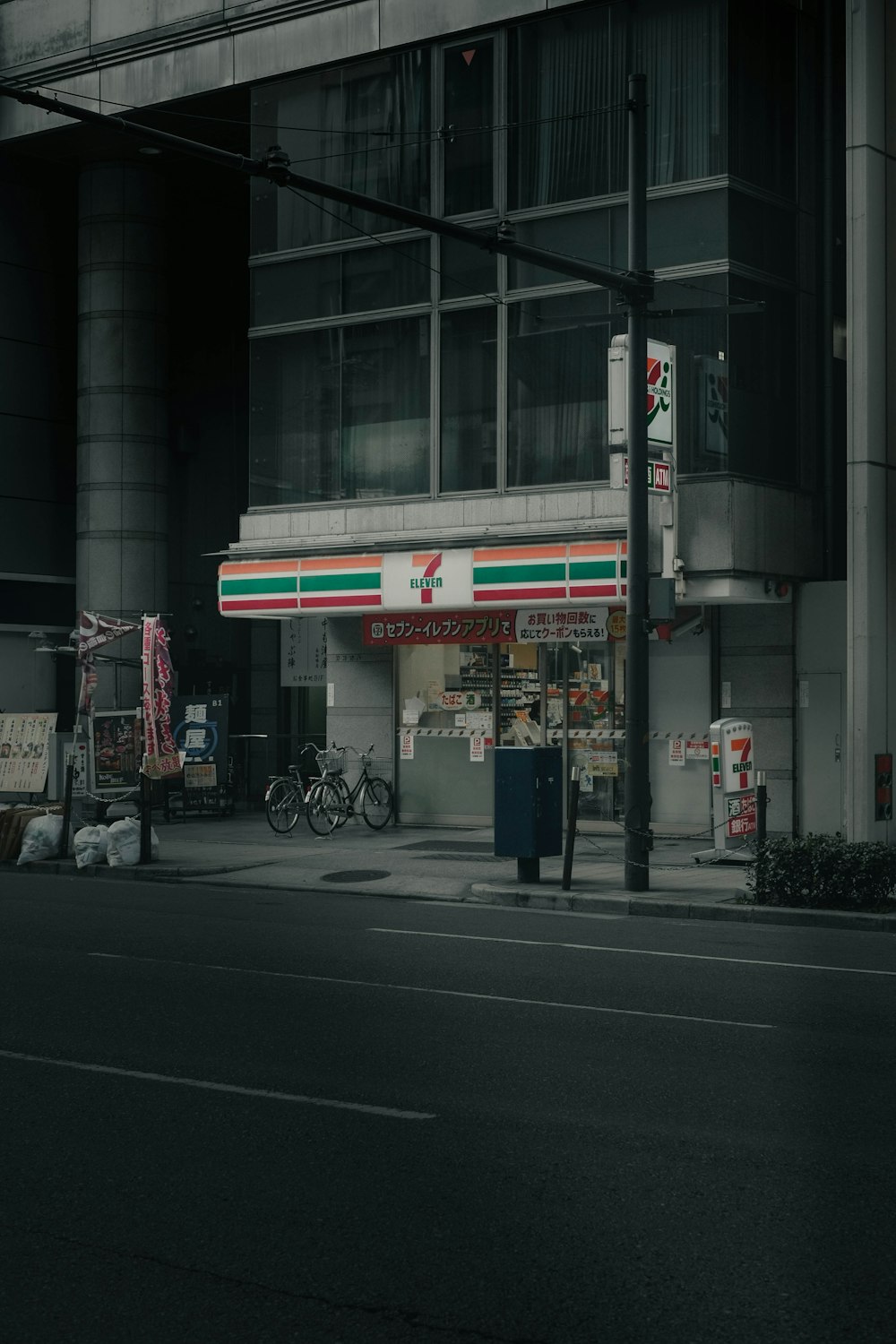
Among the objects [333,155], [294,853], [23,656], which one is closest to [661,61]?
[333,155]

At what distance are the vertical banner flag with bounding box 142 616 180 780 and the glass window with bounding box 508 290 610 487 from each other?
5962mm

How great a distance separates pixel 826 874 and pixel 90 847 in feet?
30.0

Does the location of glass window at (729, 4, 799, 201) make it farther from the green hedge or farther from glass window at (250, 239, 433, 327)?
the green hedge

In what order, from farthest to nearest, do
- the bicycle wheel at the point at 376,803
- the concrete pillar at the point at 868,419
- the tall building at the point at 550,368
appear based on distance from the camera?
the bicycle wheel at the point at 376,803 → the tall building at the point at 550,368 → the concrete pillar at the point at 868,419

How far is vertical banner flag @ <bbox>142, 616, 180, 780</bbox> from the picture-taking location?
23.1m

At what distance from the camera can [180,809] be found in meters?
27.3

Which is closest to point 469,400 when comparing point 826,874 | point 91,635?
point 91,635

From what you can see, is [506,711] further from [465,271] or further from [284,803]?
[465,271]

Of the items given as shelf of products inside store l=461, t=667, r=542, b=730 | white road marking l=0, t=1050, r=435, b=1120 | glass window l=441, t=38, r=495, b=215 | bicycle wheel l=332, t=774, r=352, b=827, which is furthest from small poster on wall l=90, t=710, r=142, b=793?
white road marking l=0, t=1050, r=435, b=1120

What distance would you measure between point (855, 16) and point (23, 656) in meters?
19.1

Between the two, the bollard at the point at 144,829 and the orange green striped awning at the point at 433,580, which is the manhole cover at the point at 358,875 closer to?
the bollard at the point at 144,829

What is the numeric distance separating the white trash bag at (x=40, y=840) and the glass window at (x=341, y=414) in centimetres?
656

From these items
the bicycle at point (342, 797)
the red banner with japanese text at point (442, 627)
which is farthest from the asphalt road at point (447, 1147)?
the bicycle at point (342, 797)

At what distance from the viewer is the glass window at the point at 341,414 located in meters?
23.4
